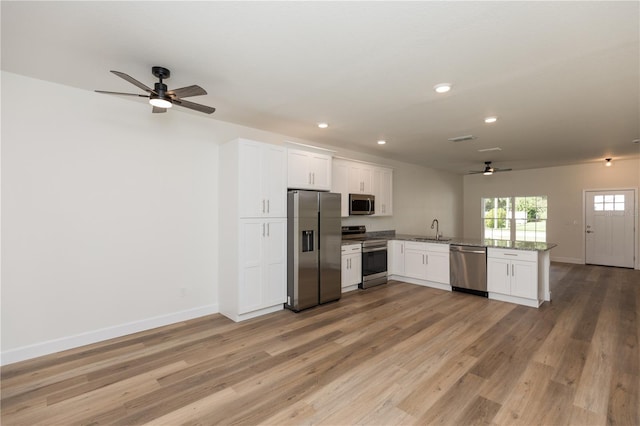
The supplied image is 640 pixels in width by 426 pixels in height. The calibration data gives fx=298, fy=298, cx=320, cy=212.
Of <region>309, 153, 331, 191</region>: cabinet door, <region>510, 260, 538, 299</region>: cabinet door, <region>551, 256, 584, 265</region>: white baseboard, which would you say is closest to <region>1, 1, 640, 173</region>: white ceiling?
<region>309, 153, 331, 191</region>: cabinet door

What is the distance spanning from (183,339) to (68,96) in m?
2.87

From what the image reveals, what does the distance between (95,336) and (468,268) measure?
535cm

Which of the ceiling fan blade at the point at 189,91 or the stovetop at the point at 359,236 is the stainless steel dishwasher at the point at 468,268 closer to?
the stovetop at the point at 359,236

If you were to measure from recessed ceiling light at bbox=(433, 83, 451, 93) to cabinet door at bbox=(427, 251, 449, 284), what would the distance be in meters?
3.20

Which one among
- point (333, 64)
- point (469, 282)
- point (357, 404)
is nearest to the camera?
point (357, 404)

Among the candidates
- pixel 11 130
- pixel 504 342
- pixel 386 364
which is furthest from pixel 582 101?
pixel 11 130

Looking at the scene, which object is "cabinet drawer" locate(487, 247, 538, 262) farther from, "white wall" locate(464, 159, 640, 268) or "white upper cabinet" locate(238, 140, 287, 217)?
"white wall" locate(464, 159, 640, 268)

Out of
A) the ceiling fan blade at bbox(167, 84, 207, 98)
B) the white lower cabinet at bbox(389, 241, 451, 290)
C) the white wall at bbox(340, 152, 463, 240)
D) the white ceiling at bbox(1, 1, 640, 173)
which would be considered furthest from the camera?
the white wall at bbox(340, 152, 463, 240)

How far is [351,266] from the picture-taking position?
5.34 metres

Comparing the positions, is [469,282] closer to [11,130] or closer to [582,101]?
[582,101]

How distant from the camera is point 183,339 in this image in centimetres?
337

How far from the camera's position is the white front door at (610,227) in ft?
24.0

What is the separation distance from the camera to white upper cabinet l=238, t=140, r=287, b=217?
3.92 meters

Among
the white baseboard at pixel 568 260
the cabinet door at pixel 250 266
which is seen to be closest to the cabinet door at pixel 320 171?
the cabinet door at pixel 250 266
